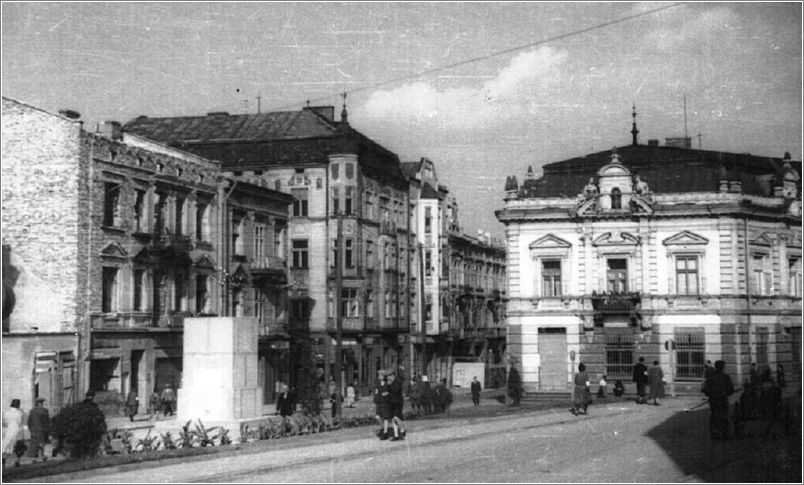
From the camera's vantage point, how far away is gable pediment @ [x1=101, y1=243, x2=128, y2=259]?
37.2m

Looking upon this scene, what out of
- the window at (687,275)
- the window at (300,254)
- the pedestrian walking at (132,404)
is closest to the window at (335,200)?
the window at (300,254)

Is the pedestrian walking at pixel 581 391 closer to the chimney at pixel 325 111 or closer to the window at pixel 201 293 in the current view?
the window at pixel 201 293

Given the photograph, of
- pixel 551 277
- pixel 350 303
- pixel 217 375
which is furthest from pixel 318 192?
pixel 217 375

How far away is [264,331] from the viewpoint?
4938 cm

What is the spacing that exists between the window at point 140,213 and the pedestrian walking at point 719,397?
2357cm

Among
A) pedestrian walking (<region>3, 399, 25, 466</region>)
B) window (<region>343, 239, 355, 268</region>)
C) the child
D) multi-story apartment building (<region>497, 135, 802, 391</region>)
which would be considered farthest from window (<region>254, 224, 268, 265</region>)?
pedestrian walking (<region>3, 399, 25, 466</region>)

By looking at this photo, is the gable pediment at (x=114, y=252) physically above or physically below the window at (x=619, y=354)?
above

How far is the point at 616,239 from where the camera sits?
46.2 meters

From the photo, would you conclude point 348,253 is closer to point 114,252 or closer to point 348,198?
point 348,198

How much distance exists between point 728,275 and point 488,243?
1572 inches

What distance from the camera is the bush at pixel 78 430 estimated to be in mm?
A: 19297

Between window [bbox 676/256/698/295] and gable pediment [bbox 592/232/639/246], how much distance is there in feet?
7.11

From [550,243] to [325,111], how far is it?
19.8 m

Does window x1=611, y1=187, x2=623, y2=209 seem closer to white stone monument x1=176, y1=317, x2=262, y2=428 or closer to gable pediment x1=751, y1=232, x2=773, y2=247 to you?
gable pediment x1=751, y1=232, x2=773, y2=247
